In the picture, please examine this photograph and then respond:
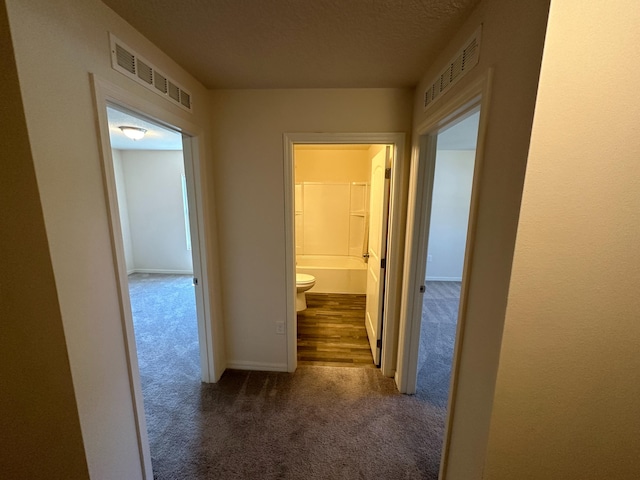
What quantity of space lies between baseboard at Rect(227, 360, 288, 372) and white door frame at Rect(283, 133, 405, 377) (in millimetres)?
75

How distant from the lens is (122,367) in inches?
45.4

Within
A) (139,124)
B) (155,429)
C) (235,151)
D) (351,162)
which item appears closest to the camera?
(155,429)

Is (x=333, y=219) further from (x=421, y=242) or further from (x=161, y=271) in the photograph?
(x=161, y=271)

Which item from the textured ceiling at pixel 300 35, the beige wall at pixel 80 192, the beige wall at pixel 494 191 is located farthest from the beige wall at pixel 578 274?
the beige wall at pixel 80 192

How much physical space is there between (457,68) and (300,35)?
76cm

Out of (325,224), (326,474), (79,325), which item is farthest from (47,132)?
(325,224)

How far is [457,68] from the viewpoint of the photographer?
1.17 meters

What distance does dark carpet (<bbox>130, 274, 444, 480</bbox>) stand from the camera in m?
1.47

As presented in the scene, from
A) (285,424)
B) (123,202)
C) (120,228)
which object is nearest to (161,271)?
(123,202)

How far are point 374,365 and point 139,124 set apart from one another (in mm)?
3637

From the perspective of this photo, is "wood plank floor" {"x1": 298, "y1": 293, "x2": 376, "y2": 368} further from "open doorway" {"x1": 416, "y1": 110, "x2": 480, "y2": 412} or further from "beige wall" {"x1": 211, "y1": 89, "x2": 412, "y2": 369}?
"open doorway" {"x1": 416, "y1": 110, "x2": 480, "y2": 412}

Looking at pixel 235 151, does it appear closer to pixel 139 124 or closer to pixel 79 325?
pixel 79 325

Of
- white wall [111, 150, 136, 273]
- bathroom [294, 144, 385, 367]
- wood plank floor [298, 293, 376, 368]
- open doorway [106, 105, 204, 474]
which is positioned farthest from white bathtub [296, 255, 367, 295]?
white wall [111, 150, 136, 273]

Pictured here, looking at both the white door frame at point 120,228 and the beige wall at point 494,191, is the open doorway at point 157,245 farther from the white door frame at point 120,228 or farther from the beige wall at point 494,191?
the beige wall at point 494,191
